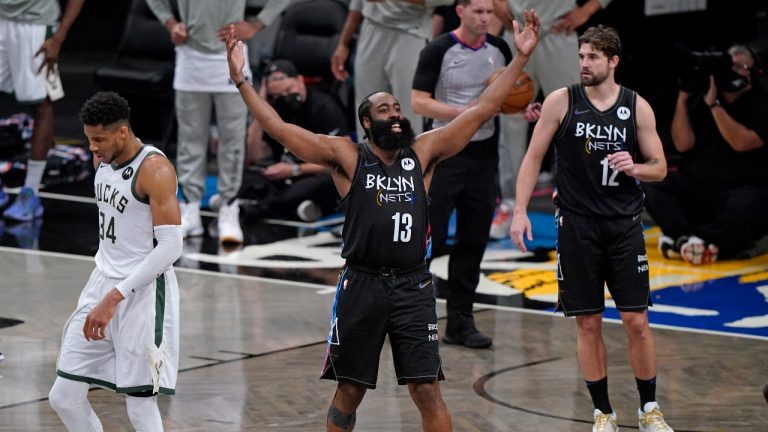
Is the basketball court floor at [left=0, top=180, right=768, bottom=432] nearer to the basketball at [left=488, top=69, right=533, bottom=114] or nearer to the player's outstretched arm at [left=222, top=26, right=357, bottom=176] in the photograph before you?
the basketball at [left=488, top=69, right=533, bottom=114]

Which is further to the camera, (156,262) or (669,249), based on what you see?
(669,249)

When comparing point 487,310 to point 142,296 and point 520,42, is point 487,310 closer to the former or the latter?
point 520,42

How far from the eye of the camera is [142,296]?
6230mm

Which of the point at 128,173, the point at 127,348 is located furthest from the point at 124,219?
the point at 127,348

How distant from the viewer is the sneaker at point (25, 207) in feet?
41.7

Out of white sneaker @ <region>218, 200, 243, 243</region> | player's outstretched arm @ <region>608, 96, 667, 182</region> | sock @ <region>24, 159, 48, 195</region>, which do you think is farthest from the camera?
sock @ <region>24, 159, 48, 195</region>

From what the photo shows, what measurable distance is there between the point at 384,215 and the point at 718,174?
6.03 metres

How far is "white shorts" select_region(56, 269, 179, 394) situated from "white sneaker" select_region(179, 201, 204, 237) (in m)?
5.99

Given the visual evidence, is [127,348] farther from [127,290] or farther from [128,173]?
[128,173]

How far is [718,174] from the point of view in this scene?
38.6 ft

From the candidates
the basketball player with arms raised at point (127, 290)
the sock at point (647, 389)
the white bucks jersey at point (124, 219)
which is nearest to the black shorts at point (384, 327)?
the basketball player with arms raised at point (127, 290)

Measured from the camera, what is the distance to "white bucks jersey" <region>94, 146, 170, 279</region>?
6211 mm

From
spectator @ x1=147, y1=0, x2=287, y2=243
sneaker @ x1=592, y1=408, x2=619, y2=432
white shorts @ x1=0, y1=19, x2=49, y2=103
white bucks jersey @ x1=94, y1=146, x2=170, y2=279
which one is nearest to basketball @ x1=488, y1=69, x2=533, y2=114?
sneaker @ x1=592, y1=408, x2=619, y2=432

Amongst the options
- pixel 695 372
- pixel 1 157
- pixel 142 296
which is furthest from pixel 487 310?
pixel 1 157
